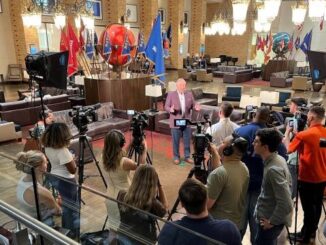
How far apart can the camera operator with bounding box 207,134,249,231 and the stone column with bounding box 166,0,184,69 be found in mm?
19333

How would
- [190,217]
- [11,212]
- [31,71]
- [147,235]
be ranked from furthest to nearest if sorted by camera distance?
[31,71]
[147,235]
[190,217]
[11,212]

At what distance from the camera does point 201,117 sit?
742 cm

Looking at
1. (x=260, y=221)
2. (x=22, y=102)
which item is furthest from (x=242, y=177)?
(x=22, y=102)

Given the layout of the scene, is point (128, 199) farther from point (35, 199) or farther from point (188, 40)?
point (188, 40)

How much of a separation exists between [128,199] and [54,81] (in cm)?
253

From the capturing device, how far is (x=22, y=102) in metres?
8.16

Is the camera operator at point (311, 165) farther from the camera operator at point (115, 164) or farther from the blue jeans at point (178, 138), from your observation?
the blue jeans at point (178, 138)

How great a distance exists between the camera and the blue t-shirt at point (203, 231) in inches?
60.1

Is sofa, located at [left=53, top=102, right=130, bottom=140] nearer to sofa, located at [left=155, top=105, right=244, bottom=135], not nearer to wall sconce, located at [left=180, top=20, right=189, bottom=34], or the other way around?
sofa, located at [left=155, top=105, right=244, bottom=135]

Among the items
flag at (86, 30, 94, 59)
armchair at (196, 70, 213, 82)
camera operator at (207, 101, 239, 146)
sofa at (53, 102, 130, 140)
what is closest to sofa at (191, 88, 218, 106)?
sofa at (53, 102, 130, 140)

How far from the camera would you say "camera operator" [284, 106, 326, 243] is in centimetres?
293

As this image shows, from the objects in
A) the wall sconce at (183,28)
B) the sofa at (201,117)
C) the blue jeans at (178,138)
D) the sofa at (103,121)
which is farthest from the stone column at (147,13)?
the blue jeans at (178,138)

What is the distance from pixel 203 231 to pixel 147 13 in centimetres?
1898

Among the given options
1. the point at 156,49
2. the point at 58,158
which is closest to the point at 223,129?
the point at 58,158
